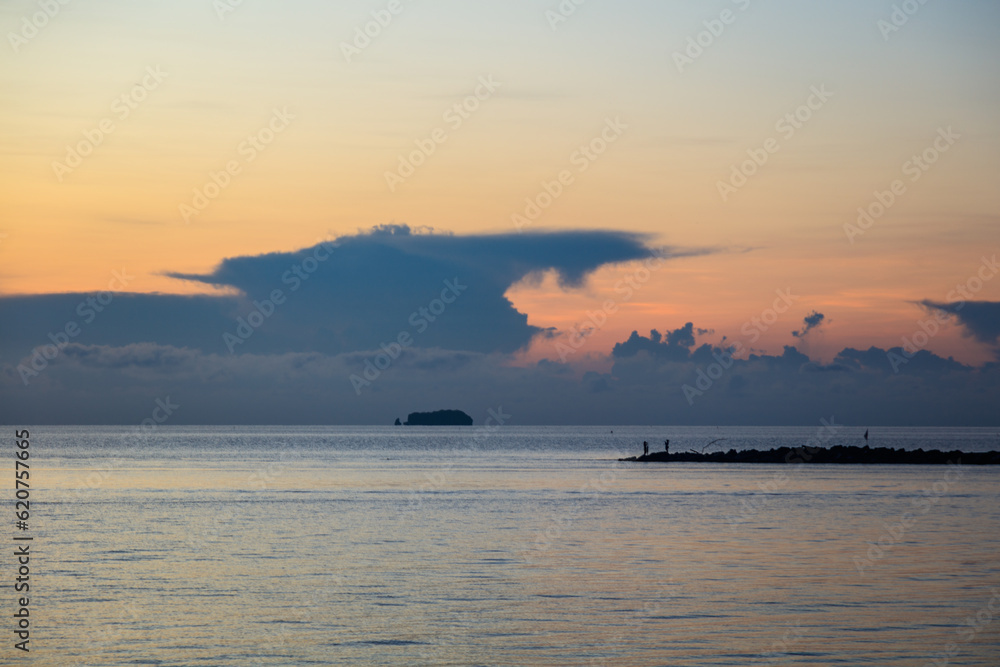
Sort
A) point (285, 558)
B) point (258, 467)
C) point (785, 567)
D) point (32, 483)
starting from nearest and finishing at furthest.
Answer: point (785, 567)
point (285, 558)
point (32, 483)
point (258, 467)

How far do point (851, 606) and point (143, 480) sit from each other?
70532mm

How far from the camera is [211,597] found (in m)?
29.4

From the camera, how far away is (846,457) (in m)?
117

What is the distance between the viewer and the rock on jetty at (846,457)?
111750mm

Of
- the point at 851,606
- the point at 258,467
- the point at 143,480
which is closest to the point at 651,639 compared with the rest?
the point at 851,606

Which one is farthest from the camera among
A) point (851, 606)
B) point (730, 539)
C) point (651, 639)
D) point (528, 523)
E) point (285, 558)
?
point (528, 523)

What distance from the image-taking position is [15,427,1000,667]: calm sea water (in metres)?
23.6

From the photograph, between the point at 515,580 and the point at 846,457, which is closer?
the point at 515,580

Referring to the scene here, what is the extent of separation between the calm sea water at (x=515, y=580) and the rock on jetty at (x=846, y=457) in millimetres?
50178

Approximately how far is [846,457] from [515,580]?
94.6 metres

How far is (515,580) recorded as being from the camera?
105 ft

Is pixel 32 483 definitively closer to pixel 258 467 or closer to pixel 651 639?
pixel 258 467

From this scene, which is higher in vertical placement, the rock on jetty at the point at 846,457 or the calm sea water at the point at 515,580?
the rock on jetty at the point at 846,457

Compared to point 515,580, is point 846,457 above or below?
above
